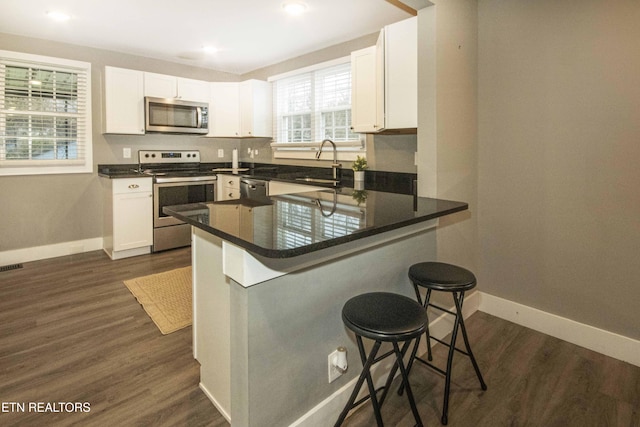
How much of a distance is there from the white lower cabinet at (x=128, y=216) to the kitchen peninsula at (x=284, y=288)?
106 inches

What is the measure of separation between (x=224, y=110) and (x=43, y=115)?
208 centimetres

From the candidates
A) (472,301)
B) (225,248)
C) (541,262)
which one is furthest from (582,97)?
(225,248)

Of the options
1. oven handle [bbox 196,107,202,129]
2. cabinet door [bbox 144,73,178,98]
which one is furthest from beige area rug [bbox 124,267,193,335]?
cabinet door [bbox 144,73,178,98]

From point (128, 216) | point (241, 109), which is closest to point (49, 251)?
point (128, 216)

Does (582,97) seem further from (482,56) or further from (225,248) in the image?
(225,248)

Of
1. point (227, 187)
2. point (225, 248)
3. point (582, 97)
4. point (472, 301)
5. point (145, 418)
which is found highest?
point (582, 97)

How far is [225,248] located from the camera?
136 centimetres

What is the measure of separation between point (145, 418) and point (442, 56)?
2582mm

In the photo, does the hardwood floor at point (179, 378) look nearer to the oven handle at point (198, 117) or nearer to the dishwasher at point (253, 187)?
the dishwasher at point (253, 187)

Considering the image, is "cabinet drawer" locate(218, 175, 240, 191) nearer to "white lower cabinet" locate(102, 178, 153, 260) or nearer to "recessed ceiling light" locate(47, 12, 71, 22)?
"white lower cabinet" locate(102, 178, 153, 260)

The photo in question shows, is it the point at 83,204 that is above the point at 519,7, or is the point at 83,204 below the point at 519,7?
below

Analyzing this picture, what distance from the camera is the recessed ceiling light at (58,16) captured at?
3.30 m

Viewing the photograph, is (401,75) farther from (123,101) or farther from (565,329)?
(123,101)

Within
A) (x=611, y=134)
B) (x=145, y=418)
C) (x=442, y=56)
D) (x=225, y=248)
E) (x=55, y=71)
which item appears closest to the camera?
(x=225, y=248)
